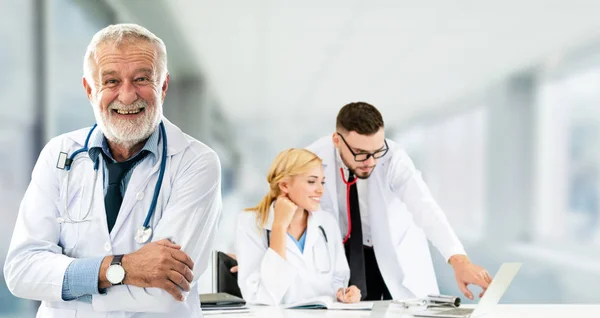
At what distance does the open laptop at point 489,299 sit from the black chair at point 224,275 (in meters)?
0.86

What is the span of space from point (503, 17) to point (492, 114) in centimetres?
90

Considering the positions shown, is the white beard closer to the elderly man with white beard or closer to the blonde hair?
the elderly man with white beard

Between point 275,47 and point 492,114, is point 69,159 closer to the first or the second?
point 275,47

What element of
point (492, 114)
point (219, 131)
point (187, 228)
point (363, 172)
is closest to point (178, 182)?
point (187, 228)

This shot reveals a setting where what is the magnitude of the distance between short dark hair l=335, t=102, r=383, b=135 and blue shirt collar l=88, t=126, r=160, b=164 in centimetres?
151

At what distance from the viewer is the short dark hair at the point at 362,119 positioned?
3051mm

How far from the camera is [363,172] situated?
3146 mm

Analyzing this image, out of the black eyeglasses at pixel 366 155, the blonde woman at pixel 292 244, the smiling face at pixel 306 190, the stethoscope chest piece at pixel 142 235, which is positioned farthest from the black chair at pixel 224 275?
the stethoscope chest piece at pixel 142 235

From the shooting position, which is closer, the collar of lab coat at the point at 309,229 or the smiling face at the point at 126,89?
the smiling face at the point at 126,89

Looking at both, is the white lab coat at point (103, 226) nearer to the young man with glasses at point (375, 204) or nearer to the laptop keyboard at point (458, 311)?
the laptop keyboard at point (458, 311)

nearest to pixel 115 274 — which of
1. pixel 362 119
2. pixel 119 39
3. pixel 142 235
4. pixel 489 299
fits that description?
pixel 142 235

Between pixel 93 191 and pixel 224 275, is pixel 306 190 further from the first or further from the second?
pixel 93 191

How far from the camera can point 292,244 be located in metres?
2.72

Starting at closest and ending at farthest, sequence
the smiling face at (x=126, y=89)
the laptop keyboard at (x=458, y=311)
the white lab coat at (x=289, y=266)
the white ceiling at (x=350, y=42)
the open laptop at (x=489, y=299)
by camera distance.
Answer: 1. the smiling face at (x=126, y=89)
2. the open laptop at (x=489, y=299)
3. the laptop keyboard at (x=458, y=311)
4. the white lab coat at (x=289, y=266)
5. the white ceiling at (x=350, y=42)
